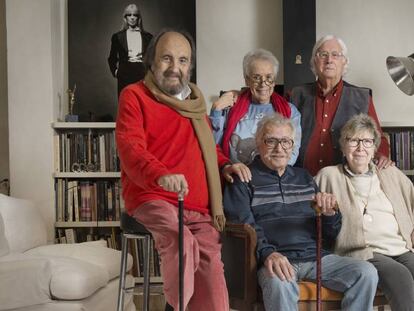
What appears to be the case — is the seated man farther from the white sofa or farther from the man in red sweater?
the white sofa

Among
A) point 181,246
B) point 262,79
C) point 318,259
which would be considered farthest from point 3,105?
point 318,259

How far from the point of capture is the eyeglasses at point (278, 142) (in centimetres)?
300

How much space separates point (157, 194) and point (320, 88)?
126 cm

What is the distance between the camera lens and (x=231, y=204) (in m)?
2.92

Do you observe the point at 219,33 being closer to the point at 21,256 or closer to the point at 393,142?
the point at 393,142

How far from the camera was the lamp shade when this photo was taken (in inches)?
155

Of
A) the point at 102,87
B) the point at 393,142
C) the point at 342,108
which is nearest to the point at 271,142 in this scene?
the point at 342,108

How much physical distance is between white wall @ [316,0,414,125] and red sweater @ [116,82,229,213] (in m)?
2.56

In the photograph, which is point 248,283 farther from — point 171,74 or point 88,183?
point 88,183

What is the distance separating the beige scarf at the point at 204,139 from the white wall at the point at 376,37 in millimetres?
2469

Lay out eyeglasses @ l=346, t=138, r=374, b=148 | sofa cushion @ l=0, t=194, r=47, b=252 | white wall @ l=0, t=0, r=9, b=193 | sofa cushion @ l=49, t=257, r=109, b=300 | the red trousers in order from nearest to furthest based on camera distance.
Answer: the red trousers, eyeglasses @ l=346, t=138, r=374, b=148, sofa cushion @ l=49, t=257, r=109, b=300, sofa cushion @ l=0, t=194, r=47, b=252, white wall @ l=0, t=0, r=9, b=193

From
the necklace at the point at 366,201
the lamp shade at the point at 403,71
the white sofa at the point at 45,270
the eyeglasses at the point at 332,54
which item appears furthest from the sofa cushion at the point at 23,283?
the lamp shade at the point at 403,71

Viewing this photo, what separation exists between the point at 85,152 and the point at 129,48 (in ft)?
2.86

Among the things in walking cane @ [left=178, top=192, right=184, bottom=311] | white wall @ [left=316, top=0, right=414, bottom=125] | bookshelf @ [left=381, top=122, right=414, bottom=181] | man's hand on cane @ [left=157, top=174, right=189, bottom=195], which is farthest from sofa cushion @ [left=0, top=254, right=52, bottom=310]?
white wall @ [left=316, top=0, right=414, bottom=125]
